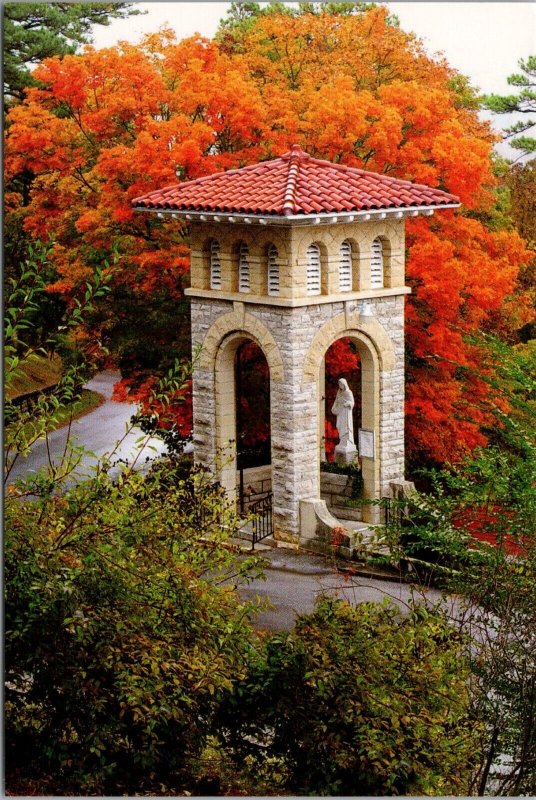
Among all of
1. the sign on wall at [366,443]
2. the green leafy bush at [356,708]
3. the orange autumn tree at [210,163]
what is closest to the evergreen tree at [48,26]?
the orange autumn tree at [210,163]

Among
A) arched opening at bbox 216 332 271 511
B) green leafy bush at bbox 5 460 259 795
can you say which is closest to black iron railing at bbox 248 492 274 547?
arched opening at bbox 216 332 271 511

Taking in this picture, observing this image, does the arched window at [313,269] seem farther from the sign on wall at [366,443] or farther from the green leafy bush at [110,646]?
the green leafy bush at [110,646]

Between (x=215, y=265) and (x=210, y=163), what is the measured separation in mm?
2374

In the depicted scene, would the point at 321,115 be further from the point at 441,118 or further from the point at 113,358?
the point at 113,358

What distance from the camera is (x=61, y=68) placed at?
19734mm

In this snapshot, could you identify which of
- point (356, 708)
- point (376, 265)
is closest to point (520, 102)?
point (376, 265)

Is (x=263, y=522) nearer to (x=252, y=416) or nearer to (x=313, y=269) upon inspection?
(x=252, y=416)

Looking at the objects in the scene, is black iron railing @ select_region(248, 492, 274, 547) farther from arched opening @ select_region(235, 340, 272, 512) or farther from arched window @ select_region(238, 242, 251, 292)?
arched window @ select_region(238, 242, 251, 292)

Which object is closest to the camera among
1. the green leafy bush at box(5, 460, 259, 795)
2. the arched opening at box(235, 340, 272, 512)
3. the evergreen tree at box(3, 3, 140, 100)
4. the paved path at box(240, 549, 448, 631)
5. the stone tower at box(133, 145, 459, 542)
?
the green leafy bush at box(5, 460, 259, 795)

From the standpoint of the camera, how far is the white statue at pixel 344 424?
19.0m

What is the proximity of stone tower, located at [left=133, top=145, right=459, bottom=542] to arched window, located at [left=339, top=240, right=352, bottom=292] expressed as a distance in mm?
13

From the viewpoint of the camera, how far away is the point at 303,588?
14.9 meters

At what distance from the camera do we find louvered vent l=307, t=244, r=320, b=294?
56.5 feet

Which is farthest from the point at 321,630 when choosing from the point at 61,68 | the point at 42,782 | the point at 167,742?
the point at 61,68
